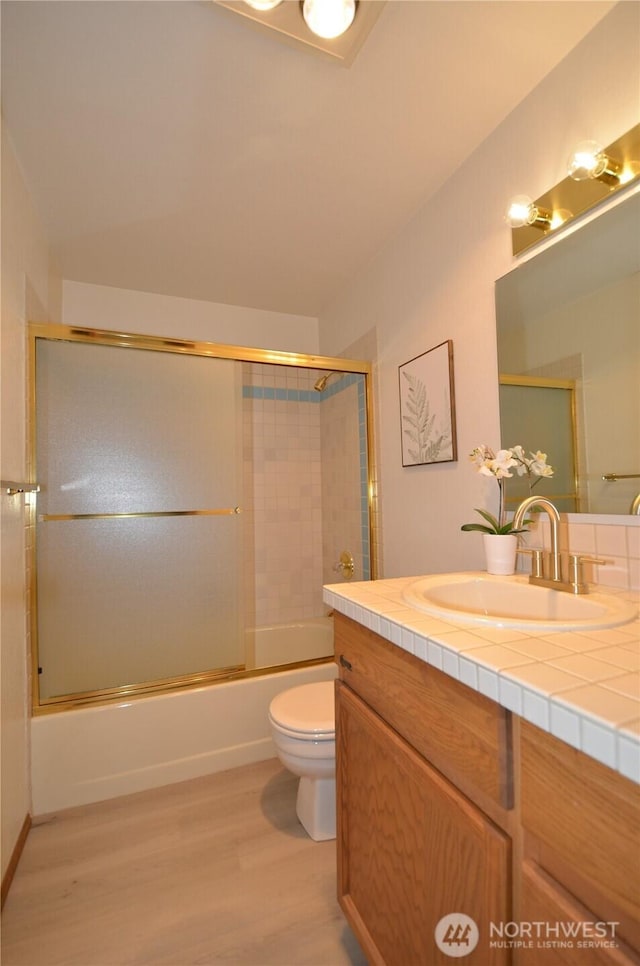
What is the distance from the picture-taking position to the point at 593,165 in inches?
41.1

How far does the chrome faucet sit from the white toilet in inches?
32.3

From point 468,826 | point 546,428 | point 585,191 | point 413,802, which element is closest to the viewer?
point 468,826

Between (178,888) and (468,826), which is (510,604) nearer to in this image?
(468,826)

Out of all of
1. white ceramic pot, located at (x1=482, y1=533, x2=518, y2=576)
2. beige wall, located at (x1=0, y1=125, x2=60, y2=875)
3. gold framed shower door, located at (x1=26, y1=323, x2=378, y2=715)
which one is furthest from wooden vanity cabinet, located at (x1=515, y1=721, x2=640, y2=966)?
gold framed shower door, located at (x1=26, y1=323, x2=378, y2=715)

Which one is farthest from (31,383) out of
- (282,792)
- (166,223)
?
(282,792)

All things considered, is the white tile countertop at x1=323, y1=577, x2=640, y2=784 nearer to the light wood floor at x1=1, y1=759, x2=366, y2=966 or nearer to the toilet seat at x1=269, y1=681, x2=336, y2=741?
the toilet seat at x1=269, y1=681, x2=336, y2=741

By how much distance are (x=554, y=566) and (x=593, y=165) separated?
1.00 metres

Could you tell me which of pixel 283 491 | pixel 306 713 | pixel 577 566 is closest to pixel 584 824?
pixel 577 566

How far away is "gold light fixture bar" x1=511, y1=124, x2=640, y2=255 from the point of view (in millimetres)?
984

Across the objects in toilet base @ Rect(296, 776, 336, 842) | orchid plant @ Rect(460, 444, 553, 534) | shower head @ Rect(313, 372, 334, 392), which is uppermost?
shower head @ Rect(313, 372, 334, 392)

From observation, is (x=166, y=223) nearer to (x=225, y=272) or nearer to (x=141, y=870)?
(x=225, y=272)

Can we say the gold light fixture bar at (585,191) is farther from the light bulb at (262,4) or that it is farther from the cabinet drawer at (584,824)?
the cabinet drawer at (584,824)

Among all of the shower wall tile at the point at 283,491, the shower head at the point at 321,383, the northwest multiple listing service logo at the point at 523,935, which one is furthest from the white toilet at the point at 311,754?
the shower head at the point at 321,383

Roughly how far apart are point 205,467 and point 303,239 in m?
1.19
